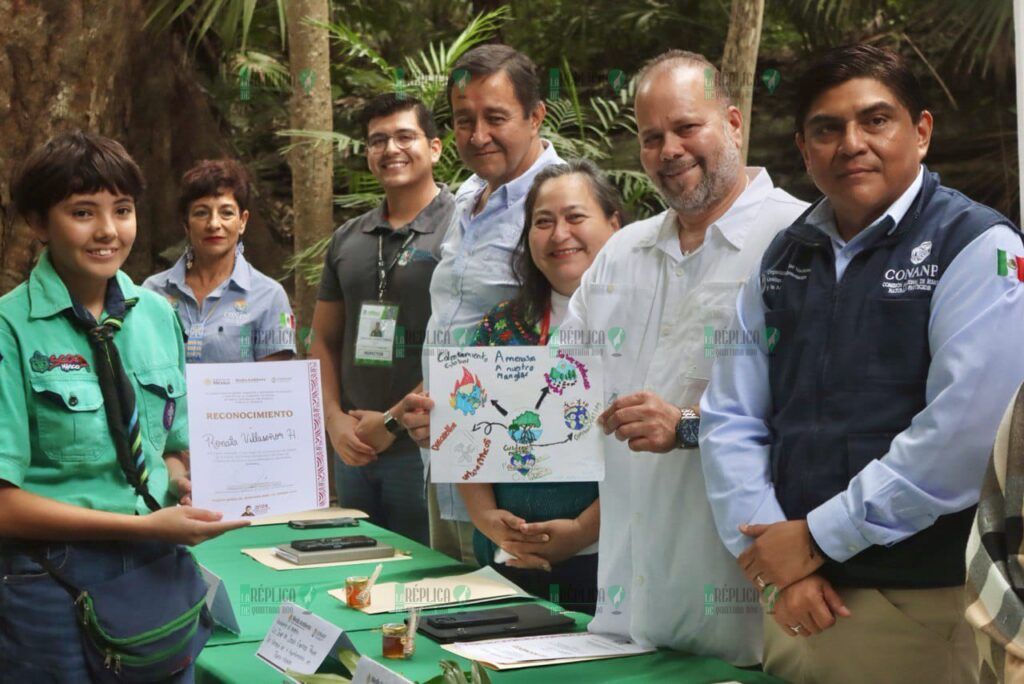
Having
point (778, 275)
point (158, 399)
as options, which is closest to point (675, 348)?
point (778, 275)

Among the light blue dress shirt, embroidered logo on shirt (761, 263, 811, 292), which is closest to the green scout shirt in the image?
A: embroidered logo on shirt (761, 263, 811, 292)

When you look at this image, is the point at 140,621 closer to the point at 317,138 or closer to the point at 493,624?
the point at 493,624

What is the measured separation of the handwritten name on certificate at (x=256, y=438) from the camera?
2041 millimetres

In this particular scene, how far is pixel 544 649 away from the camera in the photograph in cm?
208

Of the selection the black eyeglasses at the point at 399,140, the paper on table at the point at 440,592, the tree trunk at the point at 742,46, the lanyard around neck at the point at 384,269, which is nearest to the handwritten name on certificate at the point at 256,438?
the paper on table at the point at 440,592

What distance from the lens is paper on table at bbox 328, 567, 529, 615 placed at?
8.07 feet

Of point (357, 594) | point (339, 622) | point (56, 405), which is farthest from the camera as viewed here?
point (357, 594)

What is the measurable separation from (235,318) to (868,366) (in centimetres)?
248

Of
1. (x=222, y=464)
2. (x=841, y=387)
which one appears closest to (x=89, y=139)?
(x=222, y=464)

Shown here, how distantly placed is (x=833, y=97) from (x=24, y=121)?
14.3 ft

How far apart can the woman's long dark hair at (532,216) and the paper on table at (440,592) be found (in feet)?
2.03

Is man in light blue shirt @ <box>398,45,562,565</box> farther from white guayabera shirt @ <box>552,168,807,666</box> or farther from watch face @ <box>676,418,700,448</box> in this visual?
watch face @ <box>676,418,700,448</box>

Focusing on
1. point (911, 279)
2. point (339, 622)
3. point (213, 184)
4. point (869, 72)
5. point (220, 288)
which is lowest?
point (339, 622)

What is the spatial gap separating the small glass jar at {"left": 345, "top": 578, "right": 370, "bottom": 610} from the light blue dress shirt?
55.6 inches
